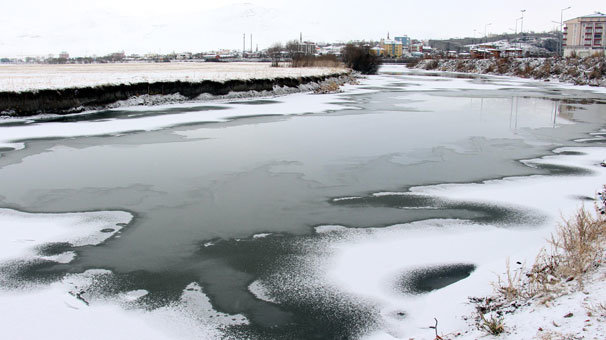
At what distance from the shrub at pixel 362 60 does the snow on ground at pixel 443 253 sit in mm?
56473

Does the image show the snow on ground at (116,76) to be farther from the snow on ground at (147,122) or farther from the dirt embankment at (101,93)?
the snow on ground at (147,122)

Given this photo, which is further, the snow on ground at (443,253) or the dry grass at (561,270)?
the snow on ground at (443,253)

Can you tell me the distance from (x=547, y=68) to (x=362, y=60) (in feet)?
70.2

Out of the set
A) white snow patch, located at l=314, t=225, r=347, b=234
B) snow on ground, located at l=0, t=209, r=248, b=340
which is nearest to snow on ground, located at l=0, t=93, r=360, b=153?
snow on ground, located at l=0, t=209, r=248, b=340

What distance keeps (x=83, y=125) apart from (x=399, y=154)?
12.7m

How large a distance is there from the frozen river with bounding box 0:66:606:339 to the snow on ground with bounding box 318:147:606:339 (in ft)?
0.10

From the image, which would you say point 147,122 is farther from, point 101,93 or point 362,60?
point 362,60

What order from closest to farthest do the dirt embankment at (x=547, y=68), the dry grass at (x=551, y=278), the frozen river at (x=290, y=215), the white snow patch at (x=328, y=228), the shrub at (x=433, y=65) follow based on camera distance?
the dry grass at (x=551, y=278)
the frozen river at (x=290, y=215)
the white snow patch at (x=328, y=228)
the dirt embankment at (x=547, y=68)
the shrub at (x=433, y=65)

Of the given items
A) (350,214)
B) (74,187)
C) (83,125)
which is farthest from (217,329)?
(83,125)

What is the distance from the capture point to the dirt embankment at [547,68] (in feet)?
145

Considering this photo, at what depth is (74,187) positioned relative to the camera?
10.1 metres

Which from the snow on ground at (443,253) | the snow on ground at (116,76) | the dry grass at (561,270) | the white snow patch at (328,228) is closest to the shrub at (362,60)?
the snow on ground at (116,76)

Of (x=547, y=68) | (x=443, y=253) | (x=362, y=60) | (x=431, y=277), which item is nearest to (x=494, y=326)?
(x=431, y=277)

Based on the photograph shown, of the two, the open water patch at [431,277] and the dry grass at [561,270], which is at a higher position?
the dry grass at [561,270]
